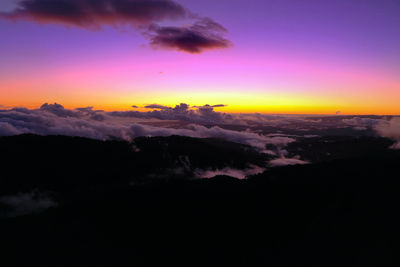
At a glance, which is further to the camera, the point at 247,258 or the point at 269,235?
the point at 269,235

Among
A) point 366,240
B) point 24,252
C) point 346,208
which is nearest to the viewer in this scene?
point 366,240

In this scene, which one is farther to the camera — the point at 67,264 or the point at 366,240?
the point at 67,264

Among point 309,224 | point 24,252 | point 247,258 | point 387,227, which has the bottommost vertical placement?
point 24,252

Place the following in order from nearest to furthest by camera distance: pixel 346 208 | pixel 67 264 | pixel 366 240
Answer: pixel 366 240, pixel 67 264, pixel 346 208

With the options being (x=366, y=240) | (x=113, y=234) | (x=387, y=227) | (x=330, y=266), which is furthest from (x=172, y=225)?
(x=387, y=227)

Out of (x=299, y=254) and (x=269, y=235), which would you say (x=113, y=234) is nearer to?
(x=269, y=235)

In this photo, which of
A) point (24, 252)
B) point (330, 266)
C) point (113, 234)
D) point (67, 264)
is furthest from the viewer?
point (113, 234)

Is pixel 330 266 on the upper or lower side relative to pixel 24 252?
upper

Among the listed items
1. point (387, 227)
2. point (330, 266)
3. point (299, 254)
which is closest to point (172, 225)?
point (299, 254)

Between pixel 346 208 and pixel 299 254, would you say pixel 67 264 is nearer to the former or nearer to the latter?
pixel 299 254
